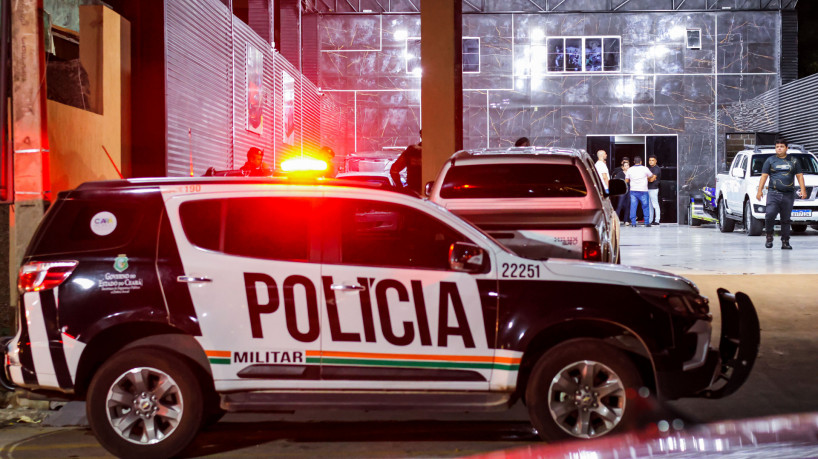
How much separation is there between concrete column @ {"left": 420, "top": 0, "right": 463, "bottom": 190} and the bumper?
7.79 meters

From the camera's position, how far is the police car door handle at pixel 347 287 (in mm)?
5688

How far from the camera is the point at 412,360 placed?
5.70m

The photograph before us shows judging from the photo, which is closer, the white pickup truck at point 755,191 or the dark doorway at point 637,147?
the white pickup truck at point 755,191

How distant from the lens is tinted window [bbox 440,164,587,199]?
1012 centimetres

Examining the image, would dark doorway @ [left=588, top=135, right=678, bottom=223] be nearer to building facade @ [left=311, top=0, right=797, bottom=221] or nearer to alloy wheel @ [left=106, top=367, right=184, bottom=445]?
building facade @ [left=311, top=0, right=797, bottom=221]

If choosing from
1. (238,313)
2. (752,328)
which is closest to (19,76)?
(238,313)

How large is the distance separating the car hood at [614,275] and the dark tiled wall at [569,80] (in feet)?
86.3

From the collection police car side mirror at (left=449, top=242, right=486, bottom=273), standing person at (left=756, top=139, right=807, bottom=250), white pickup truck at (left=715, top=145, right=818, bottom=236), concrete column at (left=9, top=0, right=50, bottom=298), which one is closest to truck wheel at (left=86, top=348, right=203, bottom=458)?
police car side mirror at (left=449, top=242, right=486, bottom=273)

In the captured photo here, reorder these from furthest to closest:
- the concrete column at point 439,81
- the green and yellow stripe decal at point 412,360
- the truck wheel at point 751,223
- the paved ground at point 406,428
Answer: the truck wheel at point 751,223 < the concrete column at point 439,81 < the paved ground at point 406,428 < the green and yellow stripe decal at point 412,360

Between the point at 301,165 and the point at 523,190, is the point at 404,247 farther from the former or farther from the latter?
the point at 301,165

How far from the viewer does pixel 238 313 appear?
18.6 ft

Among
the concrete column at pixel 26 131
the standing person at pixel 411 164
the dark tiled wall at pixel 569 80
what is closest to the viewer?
the concrete column at pixel 26 131

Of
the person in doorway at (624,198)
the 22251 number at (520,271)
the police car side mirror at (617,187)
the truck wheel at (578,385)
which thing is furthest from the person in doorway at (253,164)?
the person in doorway at (624,198)

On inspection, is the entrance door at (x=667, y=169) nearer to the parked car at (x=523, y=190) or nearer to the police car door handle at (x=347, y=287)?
the parked car at (x=523, y=190)
